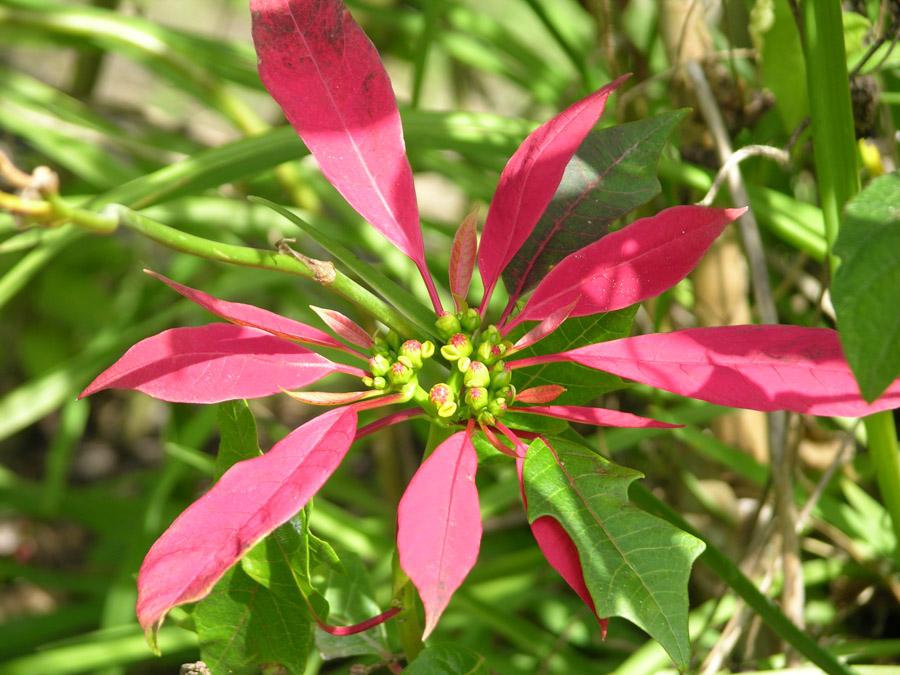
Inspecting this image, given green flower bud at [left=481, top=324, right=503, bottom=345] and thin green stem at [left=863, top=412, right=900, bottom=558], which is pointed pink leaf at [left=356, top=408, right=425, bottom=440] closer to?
green flower bud at [left=481, top=324, right=503, bottom=345]

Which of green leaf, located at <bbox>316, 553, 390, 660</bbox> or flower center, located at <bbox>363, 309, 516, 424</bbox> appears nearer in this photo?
flower center, located at <bbox>363, 309, 516, 424</bbox>

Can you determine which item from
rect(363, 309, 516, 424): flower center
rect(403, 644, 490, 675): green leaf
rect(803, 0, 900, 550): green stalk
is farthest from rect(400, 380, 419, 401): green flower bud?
rect(803, 0, 900, 550): green stalk

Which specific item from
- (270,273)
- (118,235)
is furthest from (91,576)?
(118,235)

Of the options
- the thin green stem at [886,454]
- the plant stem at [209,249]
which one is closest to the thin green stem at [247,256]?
the plant stem at [209,249]

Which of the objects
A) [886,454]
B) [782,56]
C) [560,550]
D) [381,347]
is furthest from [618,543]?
[782,56]

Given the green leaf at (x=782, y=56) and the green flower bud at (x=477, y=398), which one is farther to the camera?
the green leaf at (x=782, y=56)

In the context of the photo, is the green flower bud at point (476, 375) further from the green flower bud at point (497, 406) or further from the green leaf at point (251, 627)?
the green leaf at point (251, 627)

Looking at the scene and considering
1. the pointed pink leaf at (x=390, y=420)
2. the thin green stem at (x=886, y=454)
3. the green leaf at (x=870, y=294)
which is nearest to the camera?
the green leaf at (x=870, y=294)
